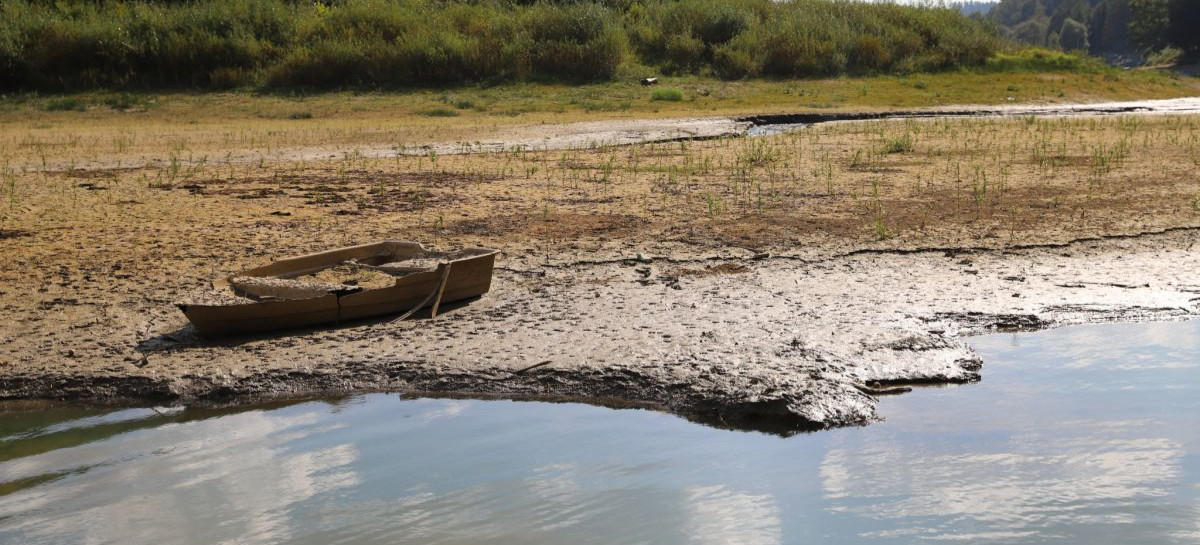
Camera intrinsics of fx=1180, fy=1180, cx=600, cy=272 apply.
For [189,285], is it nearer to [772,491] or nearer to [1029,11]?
[772,491]

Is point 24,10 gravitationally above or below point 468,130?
above

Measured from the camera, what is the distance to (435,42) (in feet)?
88.3

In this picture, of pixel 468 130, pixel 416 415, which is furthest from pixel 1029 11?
pixel 416 415

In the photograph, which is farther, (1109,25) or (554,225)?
(1109,25)

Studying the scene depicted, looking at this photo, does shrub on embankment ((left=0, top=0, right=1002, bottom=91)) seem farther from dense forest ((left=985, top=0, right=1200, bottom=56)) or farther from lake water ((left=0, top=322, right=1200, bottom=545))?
lake water ((left=0, top=322, right=1200, bottom=545))

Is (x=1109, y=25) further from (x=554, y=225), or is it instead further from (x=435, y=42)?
(x=554, y=225)

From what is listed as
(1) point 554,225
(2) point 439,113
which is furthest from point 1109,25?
(1) point 554,225

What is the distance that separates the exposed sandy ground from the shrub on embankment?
1248 cm

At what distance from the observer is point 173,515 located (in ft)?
15.6

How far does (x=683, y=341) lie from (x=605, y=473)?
1.46 m

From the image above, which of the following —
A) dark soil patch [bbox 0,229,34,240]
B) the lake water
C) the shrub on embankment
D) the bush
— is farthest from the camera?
the shrub on embankment

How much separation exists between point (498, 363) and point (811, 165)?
7837mm

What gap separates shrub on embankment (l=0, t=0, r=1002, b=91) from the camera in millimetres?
25547

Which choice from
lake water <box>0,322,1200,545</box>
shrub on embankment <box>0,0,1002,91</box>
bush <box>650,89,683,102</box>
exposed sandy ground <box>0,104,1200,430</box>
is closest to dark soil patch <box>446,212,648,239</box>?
exposed sandy ground <box>0,104,1200,430</box>
